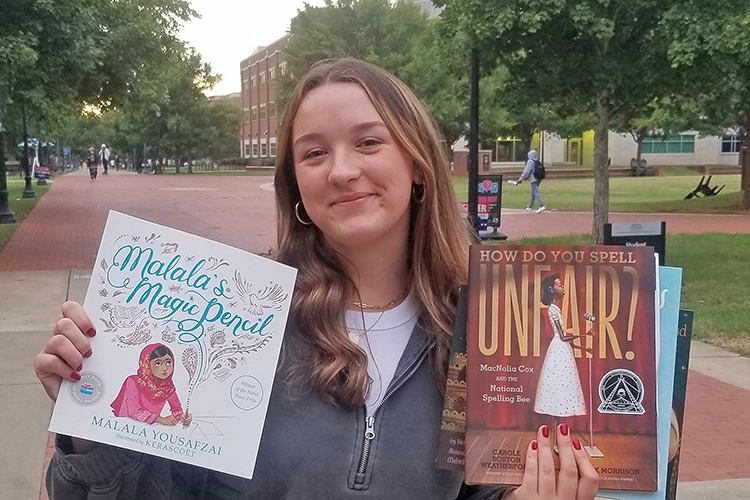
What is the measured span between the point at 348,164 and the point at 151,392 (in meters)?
0.61

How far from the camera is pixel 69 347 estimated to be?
1535 mm

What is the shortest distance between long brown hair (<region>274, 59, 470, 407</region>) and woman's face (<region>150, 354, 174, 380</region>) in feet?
0.84

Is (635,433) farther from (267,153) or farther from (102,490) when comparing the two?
(267,153)

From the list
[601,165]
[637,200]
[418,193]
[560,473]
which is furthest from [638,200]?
[560,473]

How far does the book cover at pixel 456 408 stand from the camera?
1508mm

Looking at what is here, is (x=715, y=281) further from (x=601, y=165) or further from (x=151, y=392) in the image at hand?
Result: (x=151, y=392)

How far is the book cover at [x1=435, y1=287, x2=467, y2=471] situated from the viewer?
1508 mm

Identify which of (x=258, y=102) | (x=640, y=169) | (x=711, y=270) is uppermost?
(x=258, y=102)

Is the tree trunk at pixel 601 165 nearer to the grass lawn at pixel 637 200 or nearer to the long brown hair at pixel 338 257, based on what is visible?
the grass lawn at pixel 637 200

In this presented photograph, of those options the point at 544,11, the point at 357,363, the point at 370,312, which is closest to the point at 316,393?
the point at 357,363

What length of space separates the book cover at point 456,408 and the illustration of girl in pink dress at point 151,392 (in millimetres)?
506

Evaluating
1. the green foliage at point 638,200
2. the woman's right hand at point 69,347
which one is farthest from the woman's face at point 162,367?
the green foliage at point 638,200

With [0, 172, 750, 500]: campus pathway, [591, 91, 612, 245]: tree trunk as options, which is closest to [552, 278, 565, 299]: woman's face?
[0, 172, 750, 500]: campus pathway

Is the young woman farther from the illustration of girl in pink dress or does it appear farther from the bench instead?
the bench
